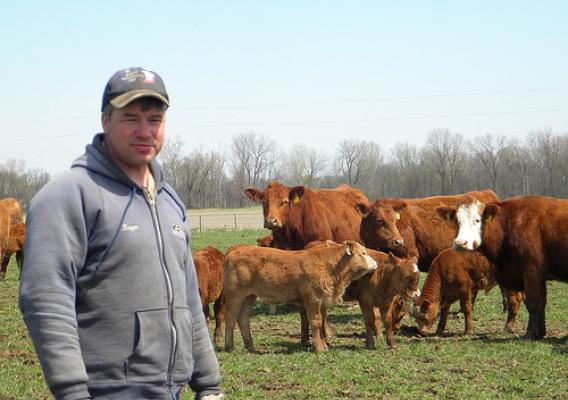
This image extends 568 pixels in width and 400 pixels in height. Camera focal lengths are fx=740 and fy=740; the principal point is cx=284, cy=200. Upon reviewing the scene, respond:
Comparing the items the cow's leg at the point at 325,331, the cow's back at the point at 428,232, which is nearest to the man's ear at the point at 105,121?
the cow's leg at the point at 325,331

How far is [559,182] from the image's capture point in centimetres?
9206

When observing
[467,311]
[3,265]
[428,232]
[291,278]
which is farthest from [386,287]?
[3,265]

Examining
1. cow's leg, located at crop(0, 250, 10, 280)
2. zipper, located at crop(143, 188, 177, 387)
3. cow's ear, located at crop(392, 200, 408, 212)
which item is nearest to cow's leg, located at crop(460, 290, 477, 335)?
cow's ear, located at crop(392, 200, 408, 212)

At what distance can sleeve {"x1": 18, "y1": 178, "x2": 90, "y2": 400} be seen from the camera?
2805 millimetres

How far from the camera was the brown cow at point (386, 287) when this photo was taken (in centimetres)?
1098

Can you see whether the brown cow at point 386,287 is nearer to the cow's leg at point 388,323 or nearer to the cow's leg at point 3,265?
the cow's leg at point 388,323

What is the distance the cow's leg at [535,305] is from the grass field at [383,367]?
0.30 meters

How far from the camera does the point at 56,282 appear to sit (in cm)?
288

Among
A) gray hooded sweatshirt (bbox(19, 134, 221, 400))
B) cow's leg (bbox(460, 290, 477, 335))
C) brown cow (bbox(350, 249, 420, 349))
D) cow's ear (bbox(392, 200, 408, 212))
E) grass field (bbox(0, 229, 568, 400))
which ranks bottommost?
grass field (bbox(0, 229, 568, 400))

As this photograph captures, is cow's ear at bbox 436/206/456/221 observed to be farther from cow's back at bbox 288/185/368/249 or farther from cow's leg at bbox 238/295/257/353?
cow's leg at bbox 238/295/257/353

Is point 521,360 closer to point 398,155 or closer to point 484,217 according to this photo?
point 484,217

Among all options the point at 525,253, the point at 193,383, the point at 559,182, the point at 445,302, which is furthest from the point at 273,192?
the point at 559,182

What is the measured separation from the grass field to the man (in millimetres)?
4793

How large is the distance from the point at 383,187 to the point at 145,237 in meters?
102
